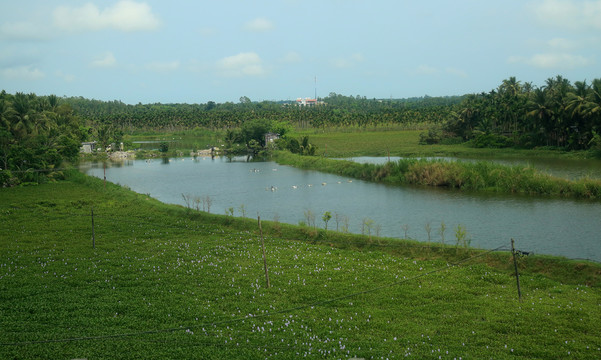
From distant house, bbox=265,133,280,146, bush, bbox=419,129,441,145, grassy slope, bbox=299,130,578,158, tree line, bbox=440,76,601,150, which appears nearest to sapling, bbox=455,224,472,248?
grassy slope, bbox=299,130,578,158

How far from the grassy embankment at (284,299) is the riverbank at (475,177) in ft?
55.9

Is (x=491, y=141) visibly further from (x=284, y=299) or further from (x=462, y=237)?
(x=284, y=299)

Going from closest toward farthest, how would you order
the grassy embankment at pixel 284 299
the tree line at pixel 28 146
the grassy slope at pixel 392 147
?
the grassy embankment at pixel 284 299
the tree line at pixel 28 146
the grassy slope at pixel 392 147

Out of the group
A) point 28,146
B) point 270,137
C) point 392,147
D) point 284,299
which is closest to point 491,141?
point 392,147

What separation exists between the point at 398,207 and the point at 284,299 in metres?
19.1

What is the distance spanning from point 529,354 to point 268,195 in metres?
30.3

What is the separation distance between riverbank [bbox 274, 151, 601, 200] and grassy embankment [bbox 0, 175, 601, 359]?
670 inches

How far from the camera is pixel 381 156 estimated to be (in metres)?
62.2

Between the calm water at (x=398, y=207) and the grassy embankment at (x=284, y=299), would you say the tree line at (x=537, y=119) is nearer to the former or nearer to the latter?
the calm water at (x=398, y=207)

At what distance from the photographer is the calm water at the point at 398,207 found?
22.5m

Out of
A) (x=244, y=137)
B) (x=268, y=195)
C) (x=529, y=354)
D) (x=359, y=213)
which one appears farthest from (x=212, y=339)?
(x=244, y=137)

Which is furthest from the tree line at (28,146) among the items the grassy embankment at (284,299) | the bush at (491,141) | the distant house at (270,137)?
the bush at (491,141)

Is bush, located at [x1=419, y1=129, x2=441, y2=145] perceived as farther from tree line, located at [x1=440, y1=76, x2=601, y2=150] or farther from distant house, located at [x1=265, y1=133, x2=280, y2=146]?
distant house, located at [x1=265, y1=133, x2=280, y2=146]

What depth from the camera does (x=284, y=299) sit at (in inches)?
539
